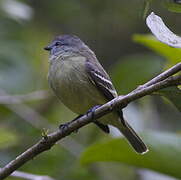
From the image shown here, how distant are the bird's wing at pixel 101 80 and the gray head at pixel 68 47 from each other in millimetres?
349

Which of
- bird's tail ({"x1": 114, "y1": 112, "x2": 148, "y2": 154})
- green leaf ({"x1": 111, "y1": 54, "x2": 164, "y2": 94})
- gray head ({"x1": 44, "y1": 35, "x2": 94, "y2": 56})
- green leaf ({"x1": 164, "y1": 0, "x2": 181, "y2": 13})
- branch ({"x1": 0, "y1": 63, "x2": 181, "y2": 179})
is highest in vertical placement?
gray head ({"x1": 44, "y1": 35, "x2": 94, "y2": 56})

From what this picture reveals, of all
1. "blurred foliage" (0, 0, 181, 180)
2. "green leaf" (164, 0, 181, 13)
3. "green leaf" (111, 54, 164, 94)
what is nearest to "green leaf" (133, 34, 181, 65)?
"blurred foliage" (0, 0, 181, 180)

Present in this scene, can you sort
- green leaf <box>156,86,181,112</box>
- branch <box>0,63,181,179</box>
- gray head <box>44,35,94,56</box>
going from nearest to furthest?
1. branch <box>0,63,181,179</box>
2. green leaf <box>156,86,181,112</box>
3. gray head <box>44,35,94,56</box>

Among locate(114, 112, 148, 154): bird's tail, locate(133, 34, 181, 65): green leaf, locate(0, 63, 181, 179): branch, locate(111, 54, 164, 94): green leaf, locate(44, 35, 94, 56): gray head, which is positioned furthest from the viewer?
locate(111, 54, 164, 94): green leaf

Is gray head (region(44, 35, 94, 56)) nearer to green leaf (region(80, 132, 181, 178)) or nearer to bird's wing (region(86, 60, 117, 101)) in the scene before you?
bird's wing (region(86, 60, 117, 101))

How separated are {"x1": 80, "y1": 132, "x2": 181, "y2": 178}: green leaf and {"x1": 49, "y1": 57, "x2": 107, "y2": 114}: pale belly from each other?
0.65 meters

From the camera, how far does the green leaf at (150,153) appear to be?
10.4 ft

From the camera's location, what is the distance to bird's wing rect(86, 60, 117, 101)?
12.9ft

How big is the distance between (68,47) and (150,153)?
1620 mm

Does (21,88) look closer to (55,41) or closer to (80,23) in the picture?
(55,41)

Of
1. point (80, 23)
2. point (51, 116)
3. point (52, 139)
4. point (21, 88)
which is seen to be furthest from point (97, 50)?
point (52, 139)

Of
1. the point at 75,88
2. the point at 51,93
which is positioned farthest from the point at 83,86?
the point at 51,93

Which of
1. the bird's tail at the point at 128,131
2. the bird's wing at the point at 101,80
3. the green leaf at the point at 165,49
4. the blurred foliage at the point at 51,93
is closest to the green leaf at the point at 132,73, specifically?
the blurred foliage at the point at 51,93

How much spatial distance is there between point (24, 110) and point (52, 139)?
2.83 metres
